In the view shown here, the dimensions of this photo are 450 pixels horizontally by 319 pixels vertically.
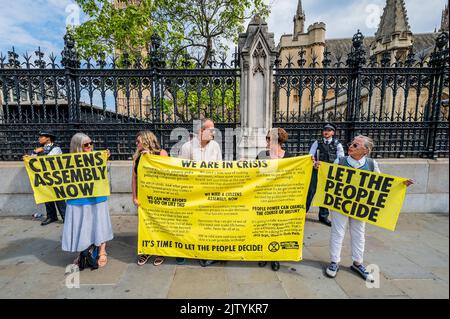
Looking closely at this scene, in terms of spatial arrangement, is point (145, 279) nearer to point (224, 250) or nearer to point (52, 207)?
point (224, 250)

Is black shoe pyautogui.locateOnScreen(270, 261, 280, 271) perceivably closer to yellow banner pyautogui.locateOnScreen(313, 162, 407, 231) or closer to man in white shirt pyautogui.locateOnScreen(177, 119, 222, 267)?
yellow banner pyautogui.locateOnScreen(313, 162, 407, 231)

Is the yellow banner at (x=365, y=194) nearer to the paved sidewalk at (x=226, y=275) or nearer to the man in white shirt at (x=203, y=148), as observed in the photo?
the paved sidewalk at (x=226, y=275)

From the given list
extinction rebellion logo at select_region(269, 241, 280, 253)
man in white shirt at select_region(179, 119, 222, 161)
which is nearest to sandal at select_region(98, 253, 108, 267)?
man in white shirt at select_region(179, 119, 222, 161)

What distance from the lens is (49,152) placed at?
5.16 m

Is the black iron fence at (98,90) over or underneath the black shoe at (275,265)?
over

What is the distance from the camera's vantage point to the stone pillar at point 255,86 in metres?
5.73

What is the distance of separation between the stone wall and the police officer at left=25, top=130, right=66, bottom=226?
2.11ft

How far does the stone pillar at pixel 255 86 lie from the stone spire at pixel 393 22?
2213 cm

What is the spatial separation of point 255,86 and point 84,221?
15.0 feet

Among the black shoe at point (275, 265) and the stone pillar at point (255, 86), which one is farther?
the stone pillar at point (255, 86)

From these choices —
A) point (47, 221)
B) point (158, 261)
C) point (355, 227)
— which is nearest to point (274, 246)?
point (355, 227)

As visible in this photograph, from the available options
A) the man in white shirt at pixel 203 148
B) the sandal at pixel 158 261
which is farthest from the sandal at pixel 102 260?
the man in white shirt at pixel 203 148

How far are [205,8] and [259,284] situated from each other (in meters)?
12.7

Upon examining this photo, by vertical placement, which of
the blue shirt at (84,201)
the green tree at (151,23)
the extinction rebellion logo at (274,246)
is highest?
the green tree at (151,23)
